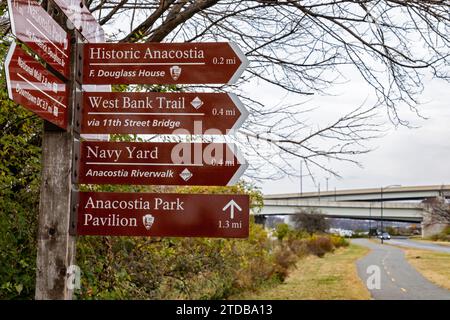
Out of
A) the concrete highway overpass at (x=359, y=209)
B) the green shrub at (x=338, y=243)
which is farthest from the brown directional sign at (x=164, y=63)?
the green shrub at (x=338, y=243)

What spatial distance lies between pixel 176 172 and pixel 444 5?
11.1 ft

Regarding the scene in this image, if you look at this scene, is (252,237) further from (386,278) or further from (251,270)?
(386,278)

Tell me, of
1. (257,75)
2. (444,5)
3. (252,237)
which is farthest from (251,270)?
(444,5)

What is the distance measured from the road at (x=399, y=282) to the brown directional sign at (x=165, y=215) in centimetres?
712

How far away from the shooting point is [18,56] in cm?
306

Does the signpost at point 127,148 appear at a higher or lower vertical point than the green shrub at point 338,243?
higher

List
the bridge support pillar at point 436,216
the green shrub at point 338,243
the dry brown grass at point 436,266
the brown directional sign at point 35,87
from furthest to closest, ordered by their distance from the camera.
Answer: the green shrub at point 338,243 → the dry brown grass at point 436,266 → the bridge support pillar at point 436,216 → the brown directional sign at point 35,87

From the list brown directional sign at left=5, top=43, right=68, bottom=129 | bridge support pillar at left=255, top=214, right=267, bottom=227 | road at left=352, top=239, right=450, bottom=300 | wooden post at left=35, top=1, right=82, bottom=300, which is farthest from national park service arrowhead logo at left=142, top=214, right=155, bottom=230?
bridge support pillar at left=255, top=214, right=267, bottom=227

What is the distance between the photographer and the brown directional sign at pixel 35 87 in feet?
9.80

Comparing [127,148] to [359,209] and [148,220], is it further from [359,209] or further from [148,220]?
[359,209]

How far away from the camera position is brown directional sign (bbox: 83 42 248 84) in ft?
12.2

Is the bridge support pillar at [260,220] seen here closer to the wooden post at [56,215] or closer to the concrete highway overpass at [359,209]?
the concrete highway overpass at [359,209]

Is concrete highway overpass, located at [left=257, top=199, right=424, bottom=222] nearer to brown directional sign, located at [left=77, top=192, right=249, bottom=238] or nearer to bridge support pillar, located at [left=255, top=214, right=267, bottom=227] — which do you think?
bridge support pillar, located at [left=255, top=214, right=267, bottom=227]

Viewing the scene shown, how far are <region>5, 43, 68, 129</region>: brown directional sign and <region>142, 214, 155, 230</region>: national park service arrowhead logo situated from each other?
2.44ft
